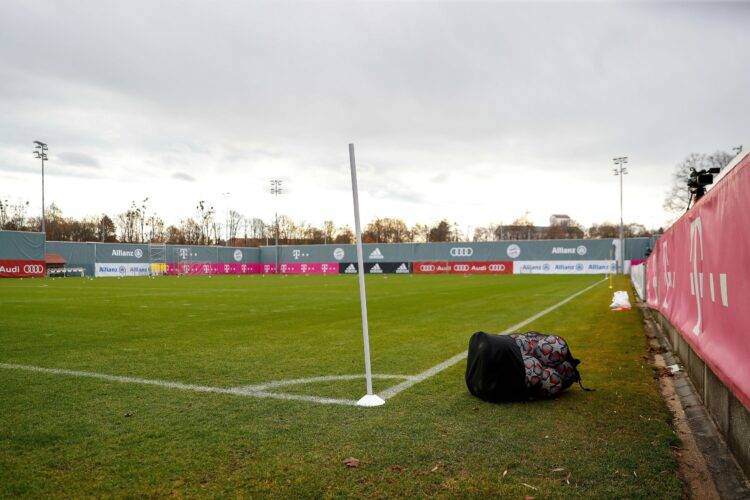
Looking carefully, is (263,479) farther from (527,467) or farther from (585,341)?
(585,341)

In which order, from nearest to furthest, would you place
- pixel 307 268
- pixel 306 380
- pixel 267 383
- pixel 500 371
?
pixel 500 371, pixel 267 383, pixel 306 380, pixel 307 268

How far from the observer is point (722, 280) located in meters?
4.34

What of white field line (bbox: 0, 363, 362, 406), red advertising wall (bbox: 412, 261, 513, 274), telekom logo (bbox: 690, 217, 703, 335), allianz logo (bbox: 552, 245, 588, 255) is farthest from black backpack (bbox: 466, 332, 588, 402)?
allianz logo (bbox: 552, 245, 588, 255)

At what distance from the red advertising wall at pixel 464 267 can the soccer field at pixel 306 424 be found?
161 ft

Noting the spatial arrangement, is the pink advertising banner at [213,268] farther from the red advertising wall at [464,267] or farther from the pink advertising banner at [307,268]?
the red advertising wall at [464,267]

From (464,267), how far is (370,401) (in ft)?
182

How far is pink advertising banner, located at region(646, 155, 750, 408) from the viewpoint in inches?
141

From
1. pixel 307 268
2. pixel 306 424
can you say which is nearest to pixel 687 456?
pixel 306 424

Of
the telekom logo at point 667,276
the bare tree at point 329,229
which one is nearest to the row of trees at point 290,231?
the bare tree at point 329,229

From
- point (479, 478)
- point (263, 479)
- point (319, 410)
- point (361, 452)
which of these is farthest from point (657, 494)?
point (319, 410)

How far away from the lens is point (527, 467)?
144 inches

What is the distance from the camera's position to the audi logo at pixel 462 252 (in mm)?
61781

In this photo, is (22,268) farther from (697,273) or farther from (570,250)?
(697,273)

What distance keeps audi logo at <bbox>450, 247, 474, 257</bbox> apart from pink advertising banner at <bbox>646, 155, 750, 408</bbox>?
55.3 meters
